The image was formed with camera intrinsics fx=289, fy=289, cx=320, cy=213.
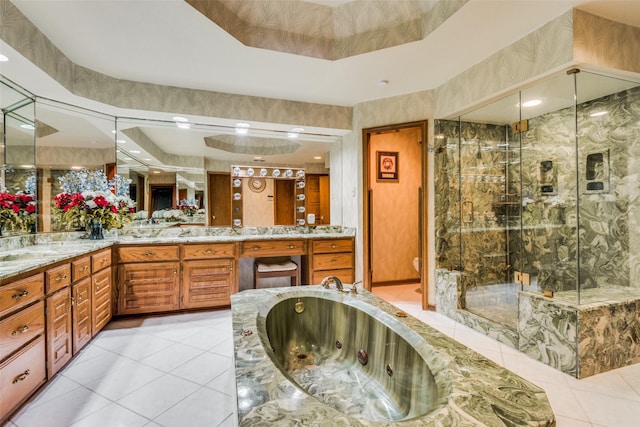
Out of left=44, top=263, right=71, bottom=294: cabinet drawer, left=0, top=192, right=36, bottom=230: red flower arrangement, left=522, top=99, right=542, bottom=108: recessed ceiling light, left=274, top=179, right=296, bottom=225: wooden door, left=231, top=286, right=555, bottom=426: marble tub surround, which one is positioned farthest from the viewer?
left=274, top=179, right=296, bottom=225: wooden door

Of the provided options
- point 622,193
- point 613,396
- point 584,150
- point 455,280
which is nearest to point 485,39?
point 584,150

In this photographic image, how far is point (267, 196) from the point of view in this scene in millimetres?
3779

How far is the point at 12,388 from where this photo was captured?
1.52 m

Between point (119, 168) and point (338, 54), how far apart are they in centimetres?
266

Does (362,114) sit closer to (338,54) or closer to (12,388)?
(338,54)

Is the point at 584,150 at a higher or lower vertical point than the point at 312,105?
lower

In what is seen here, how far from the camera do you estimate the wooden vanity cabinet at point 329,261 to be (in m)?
3.53

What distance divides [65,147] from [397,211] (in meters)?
3.97

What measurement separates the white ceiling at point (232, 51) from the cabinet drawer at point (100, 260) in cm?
→ 145

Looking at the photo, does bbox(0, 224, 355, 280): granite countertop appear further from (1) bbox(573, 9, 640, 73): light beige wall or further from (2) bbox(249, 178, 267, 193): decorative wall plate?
(1) bbox(573, 9, 640, 73): light beige wall

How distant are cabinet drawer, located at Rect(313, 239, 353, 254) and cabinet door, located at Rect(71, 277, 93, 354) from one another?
219cm


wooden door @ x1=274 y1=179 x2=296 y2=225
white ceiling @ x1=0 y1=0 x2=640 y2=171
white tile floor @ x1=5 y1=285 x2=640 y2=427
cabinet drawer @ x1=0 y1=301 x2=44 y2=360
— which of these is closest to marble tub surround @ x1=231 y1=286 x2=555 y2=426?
white tile floor @ x1=5 y1=285 x2=640 y2=427

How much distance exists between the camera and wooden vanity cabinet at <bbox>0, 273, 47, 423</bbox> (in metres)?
1.48

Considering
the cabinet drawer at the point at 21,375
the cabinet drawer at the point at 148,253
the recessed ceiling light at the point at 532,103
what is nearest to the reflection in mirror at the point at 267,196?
the cabinet drawer at the point at 148,253
